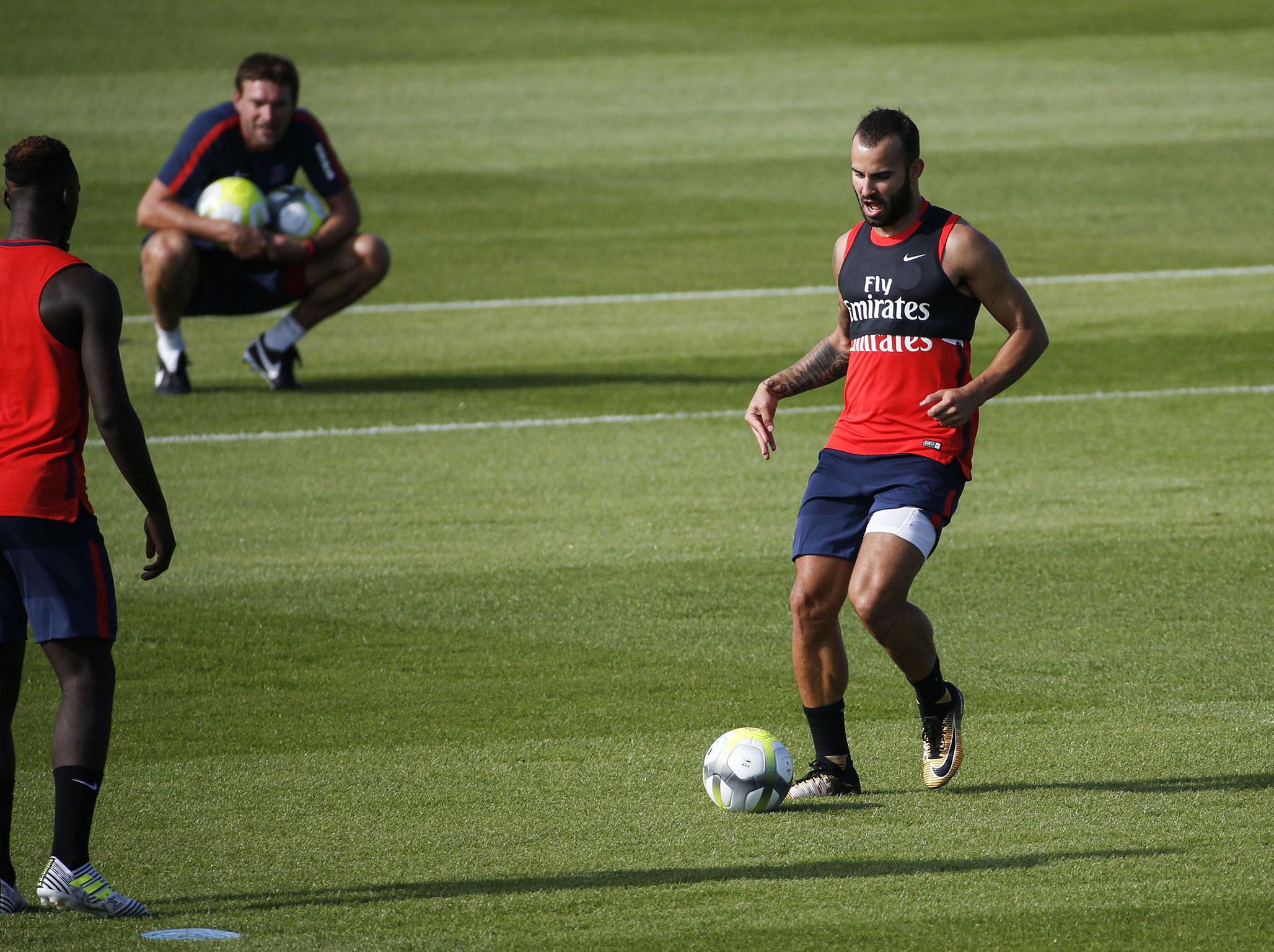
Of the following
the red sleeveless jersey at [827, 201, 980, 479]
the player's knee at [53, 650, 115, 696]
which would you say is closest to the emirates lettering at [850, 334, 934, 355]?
the red sleeveless jersey at [827, 201, 980, 479]

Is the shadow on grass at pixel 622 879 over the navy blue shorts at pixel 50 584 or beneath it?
beneath

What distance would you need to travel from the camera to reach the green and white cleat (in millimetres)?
4965

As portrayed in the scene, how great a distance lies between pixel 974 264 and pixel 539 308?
11.1 m

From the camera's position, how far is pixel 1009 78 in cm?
3038

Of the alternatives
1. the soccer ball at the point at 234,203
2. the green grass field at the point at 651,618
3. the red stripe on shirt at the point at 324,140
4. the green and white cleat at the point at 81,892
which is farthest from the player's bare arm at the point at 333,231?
the green and white cleat at the point at 81,892

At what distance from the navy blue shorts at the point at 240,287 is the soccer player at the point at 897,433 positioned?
7.74 meters

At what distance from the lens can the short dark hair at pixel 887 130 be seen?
5.95 metres

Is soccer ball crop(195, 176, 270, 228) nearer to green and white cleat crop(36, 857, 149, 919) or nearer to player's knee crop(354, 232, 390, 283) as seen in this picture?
player's knee crop(354, 232, 390, 283)

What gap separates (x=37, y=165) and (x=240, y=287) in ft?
27.7

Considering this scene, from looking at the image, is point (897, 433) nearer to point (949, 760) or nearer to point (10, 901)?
point (949, 760)

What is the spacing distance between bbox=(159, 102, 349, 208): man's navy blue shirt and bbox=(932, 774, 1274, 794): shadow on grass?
8126 mm

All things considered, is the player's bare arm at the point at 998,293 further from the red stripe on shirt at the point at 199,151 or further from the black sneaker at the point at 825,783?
the red stripe on shirt at the point at 199,151

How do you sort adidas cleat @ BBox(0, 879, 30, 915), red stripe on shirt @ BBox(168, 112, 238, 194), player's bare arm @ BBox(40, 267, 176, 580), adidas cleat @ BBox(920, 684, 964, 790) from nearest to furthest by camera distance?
player's bare arm @ BBox(40, 267, 176, 580) → adidas cleat @ BBox(0, 879, 30, 915) → adidas cleat @ BBox(920, 684, 964, 790) → red stripe on shirt @ BBox(168, 112, 238, 194)

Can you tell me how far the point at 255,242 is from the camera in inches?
497
